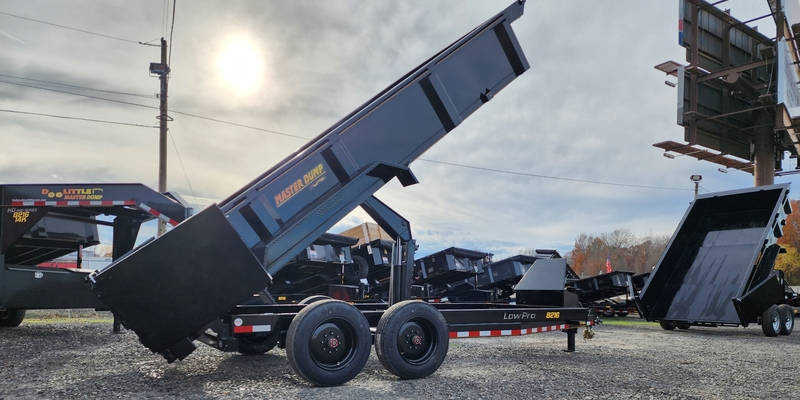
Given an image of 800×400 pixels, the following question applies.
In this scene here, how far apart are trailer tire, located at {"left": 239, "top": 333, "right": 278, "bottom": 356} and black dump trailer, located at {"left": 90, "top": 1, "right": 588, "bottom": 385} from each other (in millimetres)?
18

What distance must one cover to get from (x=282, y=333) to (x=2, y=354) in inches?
160

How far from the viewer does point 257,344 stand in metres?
6.86

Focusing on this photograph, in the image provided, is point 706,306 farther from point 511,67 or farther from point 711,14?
point 711,14

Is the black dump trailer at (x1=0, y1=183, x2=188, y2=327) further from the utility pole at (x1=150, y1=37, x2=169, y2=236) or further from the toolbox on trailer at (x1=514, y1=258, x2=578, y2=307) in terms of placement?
the utility pole at (x1=150, y1=37, x2=169, y2=236)

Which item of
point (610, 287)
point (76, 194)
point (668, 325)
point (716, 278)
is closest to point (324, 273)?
point (76, 194)

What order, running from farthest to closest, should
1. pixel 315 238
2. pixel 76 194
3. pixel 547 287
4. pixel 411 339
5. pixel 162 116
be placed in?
pixel 162 116
pixel 76 194
pixel 547 287
pixel 315 238
pixel 411 339

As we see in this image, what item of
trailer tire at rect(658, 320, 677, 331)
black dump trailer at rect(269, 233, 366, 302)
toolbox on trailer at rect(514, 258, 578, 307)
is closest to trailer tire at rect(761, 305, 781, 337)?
trailer tire at rect(658, 320, 677, 331)

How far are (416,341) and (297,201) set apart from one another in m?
1.83

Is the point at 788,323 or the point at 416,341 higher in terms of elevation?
the point at 416,341

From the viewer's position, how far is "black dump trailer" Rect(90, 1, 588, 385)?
188 inches

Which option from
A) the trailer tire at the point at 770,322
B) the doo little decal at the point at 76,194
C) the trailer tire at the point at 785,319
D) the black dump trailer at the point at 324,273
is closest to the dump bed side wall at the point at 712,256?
the trailer tire at the point at 770,322

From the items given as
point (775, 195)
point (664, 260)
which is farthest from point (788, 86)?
point (664, 260)

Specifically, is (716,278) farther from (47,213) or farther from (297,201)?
(47,213)

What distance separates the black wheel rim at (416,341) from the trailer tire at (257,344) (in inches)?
82.6
